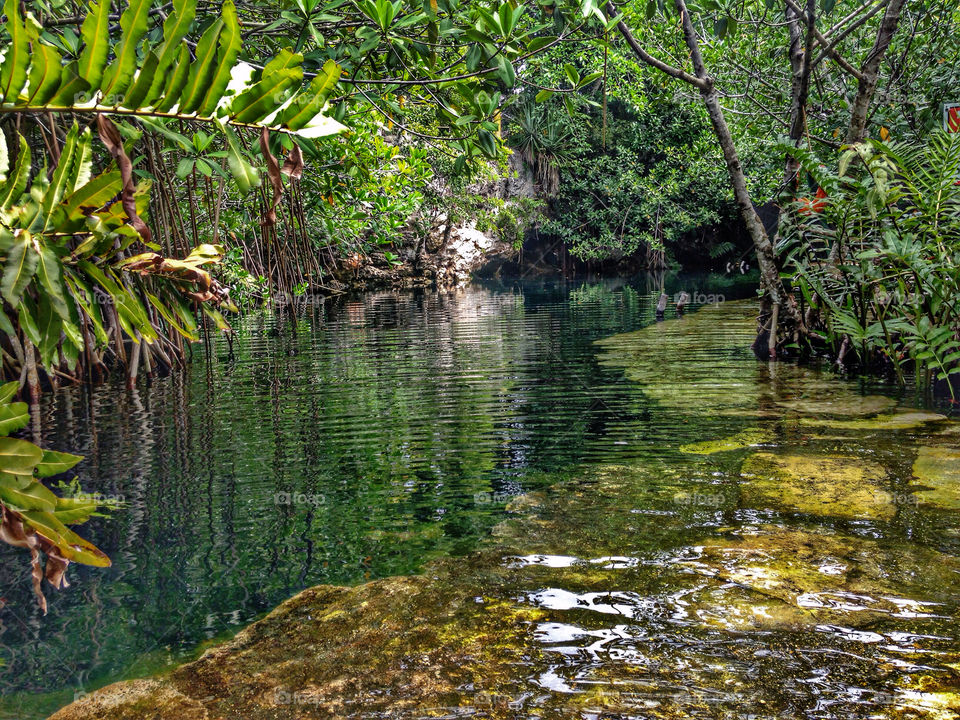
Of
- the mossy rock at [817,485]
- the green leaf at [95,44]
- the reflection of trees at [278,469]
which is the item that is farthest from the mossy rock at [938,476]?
the green leaf at [95,44]

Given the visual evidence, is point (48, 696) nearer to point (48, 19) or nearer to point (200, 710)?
point (200, 710)

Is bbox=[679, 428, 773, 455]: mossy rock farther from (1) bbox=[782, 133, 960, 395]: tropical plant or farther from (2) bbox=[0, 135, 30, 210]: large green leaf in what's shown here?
(2) bbox=[0, 135, 30, 210]: large green leaf

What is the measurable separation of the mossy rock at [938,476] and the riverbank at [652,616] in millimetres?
22

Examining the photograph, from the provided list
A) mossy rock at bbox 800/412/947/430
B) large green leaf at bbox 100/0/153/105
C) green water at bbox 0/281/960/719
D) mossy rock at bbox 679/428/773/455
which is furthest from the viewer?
mossy rock at bbox 800/412/947/430

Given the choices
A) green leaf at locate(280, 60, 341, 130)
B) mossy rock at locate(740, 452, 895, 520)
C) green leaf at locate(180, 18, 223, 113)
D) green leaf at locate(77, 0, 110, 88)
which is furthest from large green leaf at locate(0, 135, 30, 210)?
mossy rock at locate(740, 452, 895, 520)

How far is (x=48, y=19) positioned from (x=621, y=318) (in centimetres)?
1251

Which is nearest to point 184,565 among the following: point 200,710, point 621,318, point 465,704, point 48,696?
point 48,696

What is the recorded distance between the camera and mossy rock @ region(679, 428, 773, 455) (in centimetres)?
569

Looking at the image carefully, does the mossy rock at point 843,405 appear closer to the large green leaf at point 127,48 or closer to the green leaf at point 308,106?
the green leaf at point 308,106

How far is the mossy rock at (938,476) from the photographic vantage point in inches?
172

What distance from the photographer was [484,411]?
7.47 metres

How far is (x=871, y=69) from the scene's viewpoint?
25.7 feet

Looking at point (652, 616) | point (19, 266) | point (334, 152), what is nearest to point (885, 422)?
point (652, 616)

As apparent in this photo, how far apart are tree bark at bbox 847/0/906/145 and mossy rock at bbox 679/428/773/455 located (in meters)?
3.83
